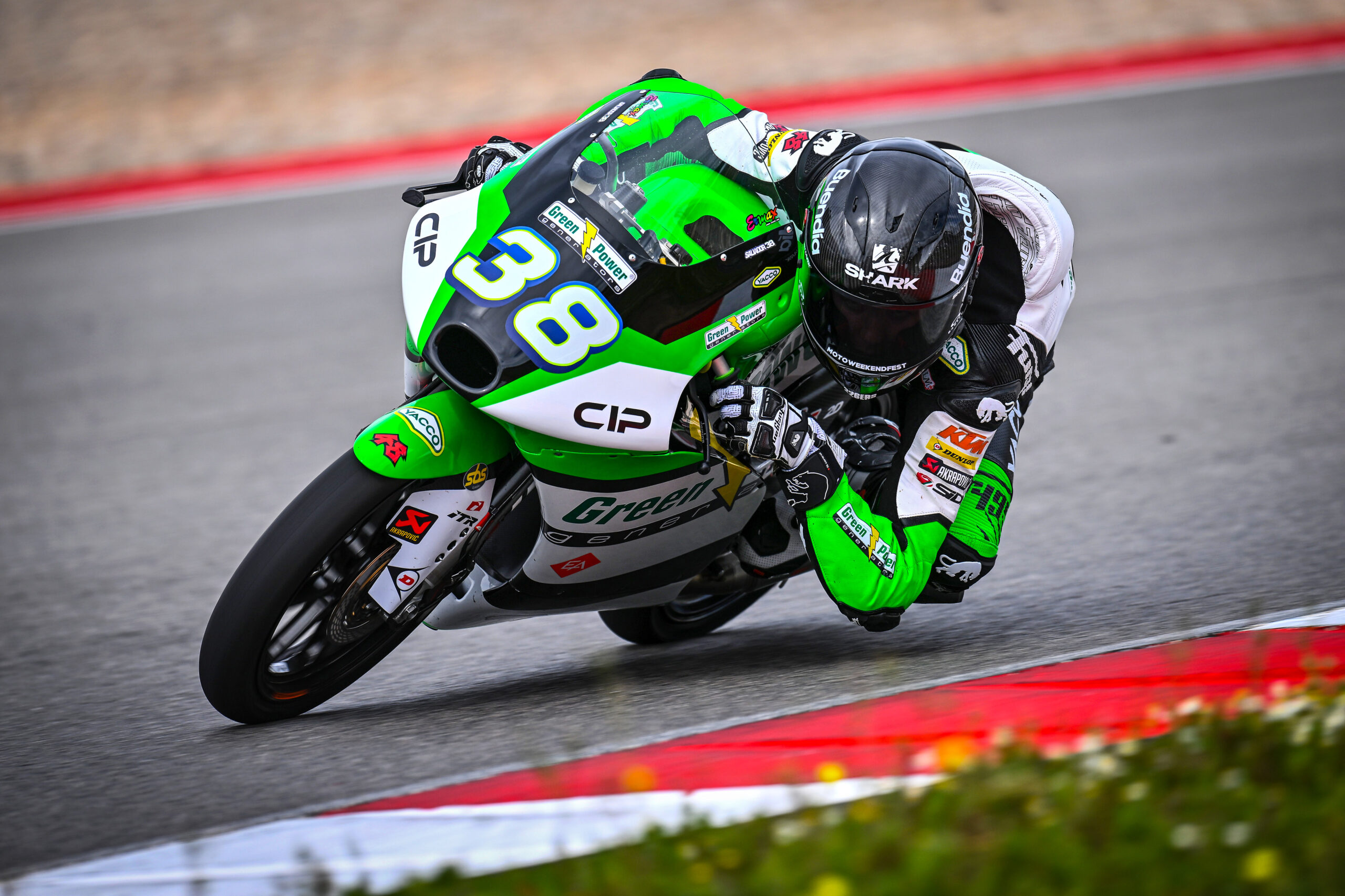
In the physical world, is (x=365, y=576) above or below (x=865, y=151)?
below

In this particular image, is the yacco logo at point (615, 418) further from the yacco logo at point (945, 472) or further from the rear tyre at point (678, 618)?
the rear tyre at point (678, 618)

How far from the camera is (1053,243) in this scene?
364cm

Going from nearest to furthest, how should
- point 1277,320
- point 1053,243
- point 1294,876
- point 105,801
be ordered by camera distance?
point 1294,876
point 105,801
point 1053,243
point 1277,320

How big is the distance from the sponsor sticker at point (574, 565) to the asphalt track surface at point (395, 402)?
0.35 meters

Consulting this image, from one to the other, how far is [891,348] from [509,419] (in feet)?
2.98

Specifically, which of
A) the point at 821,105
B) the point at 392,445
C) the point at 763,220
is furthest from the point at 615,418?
the point at 821,105

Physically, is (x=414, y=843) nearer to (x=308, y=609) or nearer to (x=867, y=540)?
(x=308, y=609)

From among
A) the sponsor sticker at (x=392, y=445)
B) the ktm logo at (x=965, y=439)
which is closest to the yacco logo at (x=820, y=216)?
the ktm logo at (x=965, y=439)

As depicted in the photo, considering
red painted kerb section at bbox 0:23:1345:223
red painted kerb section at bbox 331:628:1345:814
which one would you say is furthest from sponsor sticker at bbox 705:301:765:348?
red painted kerb section at bbox 0:23:1345:223

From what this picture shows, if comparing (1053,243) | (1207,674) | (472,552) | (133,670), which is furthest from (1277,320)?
(133,670)

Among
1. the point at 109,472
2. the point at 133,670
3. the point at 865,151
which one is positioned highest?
the point at 865,151

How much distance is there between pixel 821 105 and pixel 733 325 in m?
11.0

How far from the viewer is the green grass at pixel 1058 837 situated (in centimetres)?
212

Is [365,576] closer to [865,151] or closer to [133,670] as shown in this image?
[133,670]
